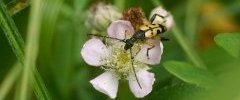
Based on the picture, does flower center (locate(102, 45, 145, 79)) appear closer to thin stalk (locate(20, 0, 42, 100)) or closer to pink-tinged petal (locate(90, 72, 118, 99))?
pink-tinged petal (locate(90, 72, 118, 99))

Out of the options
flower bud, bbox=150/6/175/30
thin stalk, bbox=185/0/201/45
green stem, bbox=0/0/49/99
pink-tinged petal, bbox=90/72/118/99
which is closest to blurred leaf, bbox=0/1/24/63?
green stem, bbox=0/0/49/99

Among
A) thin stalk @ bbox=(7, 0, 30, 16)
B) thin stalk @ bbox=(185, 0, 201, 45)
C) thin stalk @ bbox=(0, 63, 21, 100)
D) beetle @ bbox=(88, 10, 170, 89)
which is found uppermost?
thin stalk @ bbox=(7, 0, 30, 16)

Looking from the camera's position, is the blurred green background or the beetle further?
the blurred green background

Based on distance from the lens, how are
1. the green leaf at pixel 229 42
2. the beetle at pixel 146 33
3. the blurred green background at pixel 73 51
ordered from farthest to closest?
the blurred green background at pixel 73 51
the beetle at pixel 146 33
the green leaf at pixel 229 42

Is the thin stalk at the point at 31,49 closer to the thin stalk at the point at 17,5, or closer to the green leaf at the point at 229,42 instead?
the thin stalk at the point at 17,5

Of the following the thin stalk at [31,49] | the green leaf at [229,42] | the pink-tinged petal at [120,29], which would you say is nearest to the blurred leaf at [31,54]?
the thin stalk at [31,49]

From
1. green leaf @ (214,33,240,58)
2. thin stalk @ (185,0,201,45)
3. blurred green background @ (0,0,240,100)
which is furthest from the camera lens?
thin stalk @ (185,0,201,45)
